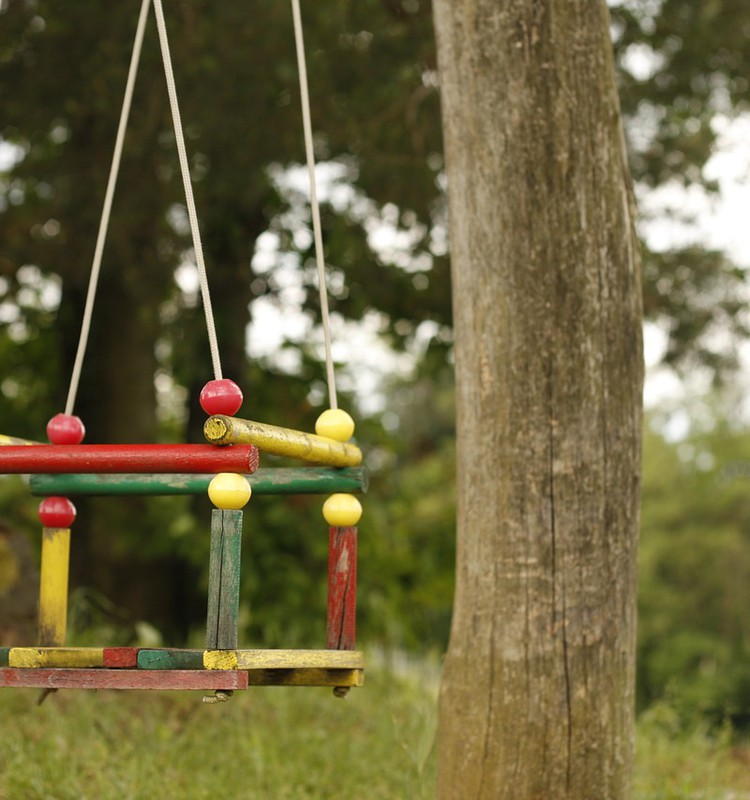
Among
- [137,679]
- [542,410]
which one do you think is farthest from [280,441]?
[542,410]

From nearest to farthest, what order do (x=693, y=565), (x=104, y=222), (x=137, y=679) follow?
(x=137, y=679) → (x=104, y=222) → (x=693, y=565)

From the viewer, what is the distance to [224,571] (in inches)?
97.7

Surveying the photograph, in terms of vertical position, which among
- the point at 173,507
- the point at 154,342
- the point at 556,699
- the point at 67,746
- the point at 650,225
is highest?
the point at 650,225

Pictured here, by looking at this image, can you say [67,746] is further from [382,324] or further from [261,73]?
[382,324]

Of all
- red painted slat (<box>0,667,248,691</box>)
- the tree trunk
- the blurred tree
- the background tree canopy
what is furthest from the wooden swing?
the blurred tree

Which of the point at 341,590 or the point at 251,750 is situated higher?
the point at 341,590

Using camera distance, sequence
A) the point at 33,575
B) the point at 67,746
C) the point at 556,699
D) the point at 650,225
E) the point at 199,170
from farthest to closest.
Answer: the point at 650,225, the point at 199,170, the point at 33,575, the point at 67,746, the point at 556,699

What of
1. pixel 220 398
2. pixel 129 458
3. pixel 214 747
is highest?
pixel 220 398

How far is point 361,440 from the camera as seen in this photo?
7.91m

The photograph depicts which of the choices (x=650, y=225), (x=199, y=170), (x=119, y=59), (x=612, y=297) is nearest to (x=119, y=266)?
(x=199, y=170)

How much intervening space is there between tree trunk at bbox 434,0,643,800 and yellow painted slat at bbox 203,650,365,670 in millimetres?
476

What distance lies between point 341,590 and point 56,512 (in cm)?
85

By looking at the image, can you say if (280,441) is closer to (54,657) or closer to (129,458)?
(129,458)

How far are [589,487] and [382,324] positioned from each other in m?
5.02
